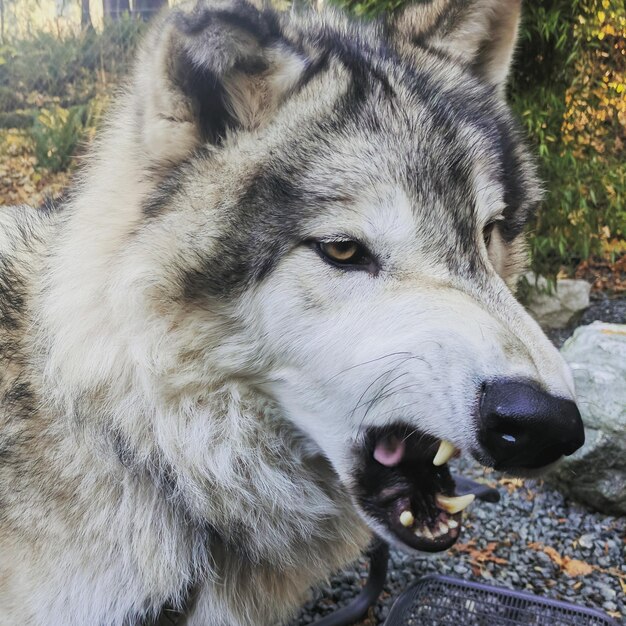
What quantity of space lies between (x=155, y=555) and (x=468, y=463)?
131 inches

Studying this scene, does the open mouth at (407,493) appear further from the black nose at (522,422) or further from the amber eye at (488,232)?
the amber eye at (488,232)

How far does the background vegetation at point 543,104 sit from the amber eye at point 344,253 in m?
4.19

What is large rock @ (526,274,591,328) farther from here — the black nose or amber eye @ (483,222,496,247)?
the black nose

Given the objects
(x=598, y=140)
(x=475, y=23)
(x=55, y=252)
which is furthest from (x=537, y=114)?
(x=55, y=252)

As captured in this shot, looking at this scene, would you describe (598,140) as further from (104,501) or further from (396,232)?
(104,501)

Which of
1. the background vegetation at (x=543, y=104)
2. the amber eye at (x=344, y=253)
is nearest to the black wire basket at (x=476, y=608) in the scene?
the amber eye at (x=344, y=253)

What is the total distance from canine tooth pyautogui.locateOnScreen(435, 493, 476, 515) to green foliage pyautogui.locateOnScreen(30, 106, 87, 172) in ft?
19.1

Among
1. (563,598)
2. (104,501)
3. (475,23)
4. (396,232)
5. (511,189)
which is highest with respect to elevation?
(475,23)

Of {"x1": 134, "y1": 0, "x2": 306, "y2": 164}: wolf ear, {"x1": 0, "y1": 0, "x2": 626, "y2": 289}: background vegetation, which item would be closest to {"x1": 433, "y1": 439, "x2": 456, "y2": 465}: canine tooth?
{"x1": 134, "y1": 0, "x2": 306, "y2": 164}: wolf ear

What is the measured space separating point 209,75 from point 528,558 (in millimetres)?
3229

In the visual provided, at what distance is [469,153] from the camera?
5.87ft

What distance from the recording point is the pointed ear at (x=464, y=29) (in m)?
2.17

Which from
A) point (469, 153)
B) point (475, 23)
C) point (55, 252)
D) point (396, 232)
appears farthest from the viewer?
point (475, 23)

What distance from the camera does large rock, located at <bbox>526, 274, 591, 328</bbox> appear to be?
6.37 metres
